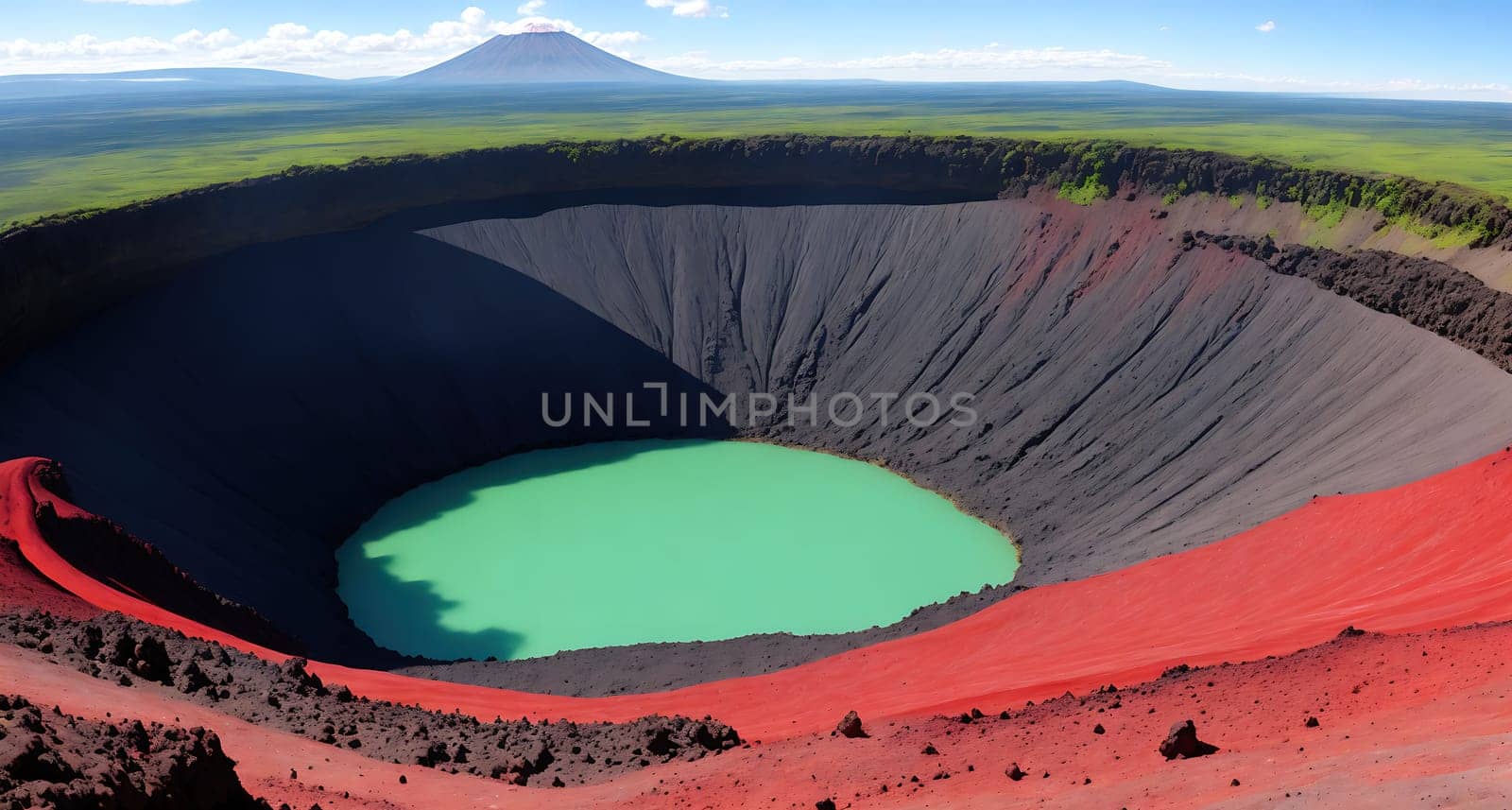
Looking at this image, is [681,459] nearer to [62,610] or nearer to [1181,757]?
[62,610]

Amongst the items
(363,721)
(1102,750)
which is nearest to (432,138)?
(363,721)

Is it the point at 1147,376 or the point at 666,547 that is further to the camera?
the point at 1147,376

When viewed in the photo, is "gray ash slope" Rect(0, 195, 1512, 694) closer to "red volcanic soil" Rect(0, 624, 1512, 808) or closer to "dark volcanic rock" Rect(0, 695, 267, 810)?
"red volcanic soil" Rect(0, 624, 1512, 808)

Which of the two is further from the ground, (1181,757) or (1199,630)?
(1181,757)

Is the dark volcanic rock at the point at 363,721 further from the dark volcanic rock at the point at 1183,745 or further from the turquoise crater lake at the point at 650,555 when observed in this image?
the turquoise crater lake at the point at 650,555

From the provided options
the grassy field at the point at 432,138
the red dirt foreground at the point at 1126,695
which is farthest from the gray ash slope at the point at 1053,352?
the grassy field at the point at 432,138

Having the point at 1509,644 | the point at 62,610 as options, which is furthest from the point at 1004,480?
the point at 62,610
